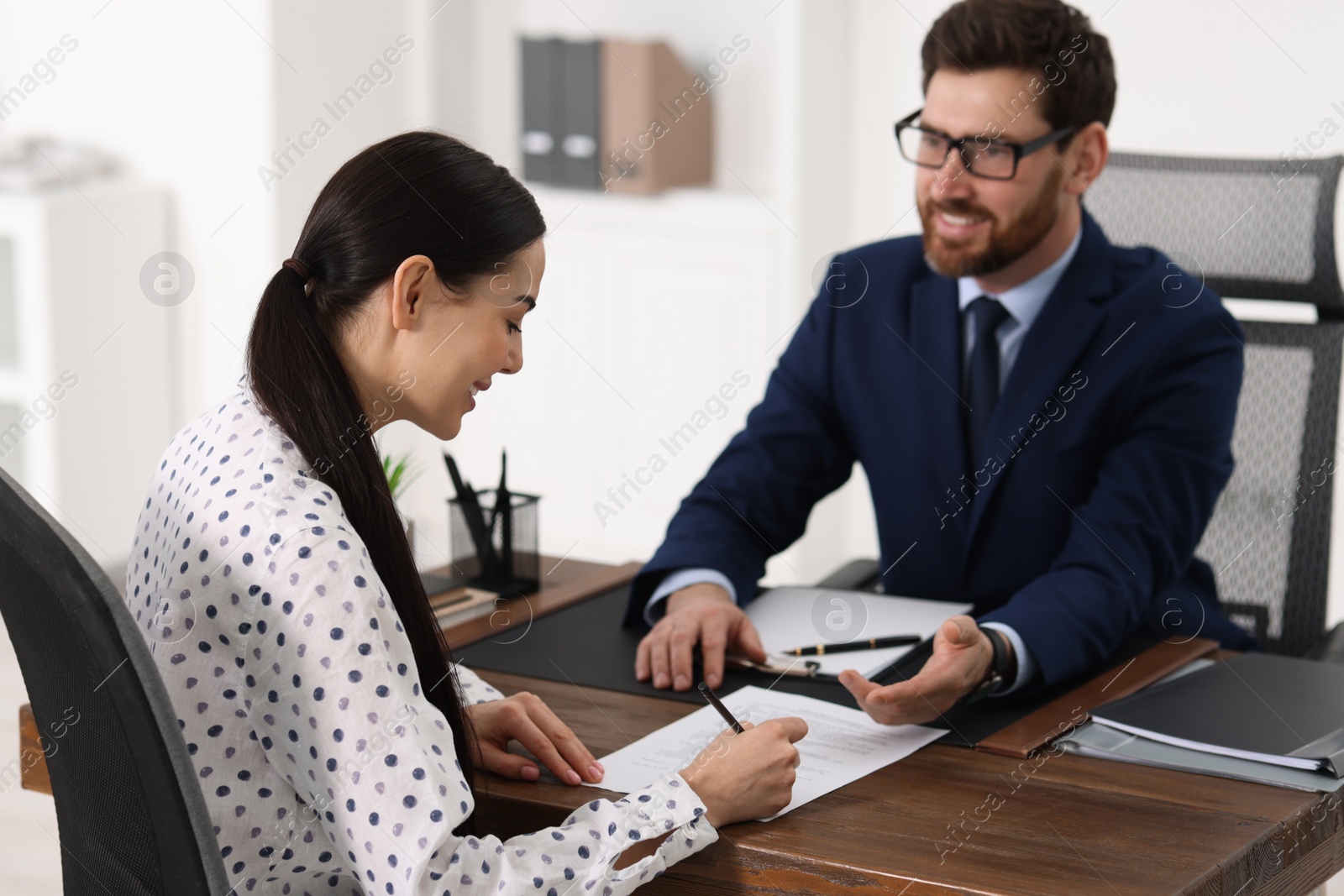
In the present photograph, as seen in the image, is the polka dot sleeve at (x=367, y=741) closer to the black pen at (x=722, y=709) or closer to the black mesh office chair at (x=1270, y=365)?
the black pen at (x=722, y=709)

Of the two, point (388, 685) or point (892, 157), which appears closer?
point (388, 685)

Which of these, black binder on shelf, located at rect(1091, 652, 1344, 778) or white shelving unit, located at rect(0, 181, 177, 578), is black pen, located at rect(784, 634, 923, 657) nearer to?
black binder on shelf, located at rect(1091, 652, 1344, 778)

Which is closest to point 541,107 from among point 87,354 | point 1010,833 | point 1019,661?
point 87,354

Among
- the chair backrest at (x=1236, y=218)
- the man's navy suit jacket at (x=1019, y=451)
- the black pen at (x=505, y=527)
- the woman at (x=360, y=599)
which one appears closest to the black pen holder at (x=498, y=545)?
the black pen at (x=505, y=527)

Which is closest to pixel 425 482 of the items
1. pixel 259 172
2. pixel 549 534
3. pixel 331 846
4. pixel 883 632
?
pixel 549 534

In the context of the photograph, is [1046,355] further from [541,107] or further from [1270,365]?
[541,107]

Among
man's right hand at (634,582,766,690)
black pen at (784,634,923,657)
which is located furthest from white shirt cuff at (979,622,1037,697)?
man's right hand at (634,582,766,690)

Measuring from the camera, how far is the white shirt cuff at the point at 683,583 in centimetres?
175

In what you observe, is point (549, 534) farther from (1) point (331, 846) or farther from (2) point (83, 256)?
(1) point (331, 846)

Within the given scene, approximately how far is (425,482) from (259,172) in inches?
43.4

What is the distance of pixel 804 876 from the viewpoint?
3.83 ft

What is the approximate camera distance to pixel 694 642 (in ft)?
5.28

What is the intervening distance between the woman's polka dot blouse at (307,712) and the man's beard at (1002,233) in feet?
3.36

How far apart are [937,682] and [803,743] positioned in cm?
15
